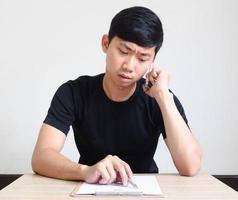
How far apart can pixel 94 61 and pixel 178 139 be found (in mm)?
969

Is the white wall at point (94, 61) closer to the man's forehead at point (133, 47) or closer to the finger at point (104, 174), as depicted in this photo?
the man's forehead at point (133, 47)

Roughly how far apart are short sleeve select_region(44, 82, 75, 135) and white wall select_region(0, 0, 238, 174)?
68cm

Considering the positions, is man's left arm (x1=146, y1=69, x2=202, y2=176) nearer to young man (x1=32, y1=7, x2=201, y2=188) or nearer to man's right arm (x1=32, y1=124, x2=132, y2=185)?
young man (x1=32, y1=7, x2=201, y2=188)

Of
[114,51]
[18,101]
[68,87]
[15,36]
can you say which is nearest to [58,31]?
[15,36]

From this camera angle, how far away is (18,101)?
6.34 ft

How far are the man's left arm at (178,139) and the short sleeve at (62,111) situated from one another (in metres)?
0.32

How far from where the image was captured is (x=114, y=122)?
128 cm

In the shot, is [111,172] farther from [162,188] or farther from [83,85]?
[83,85]

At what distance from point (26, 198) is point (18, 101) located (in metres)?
1.26

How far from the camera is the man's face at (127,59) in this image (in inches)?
44.3

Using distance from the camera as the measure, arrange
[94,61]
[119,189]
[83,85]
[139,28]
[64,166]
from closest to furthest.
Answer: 1. [119,189]
2. [64,166]
3. [139,28]
4. [83,85]
5. [94,61]

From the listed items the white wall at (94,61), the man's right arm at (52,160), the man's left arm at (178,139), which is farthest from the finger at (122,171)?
the white wall at (94,61)

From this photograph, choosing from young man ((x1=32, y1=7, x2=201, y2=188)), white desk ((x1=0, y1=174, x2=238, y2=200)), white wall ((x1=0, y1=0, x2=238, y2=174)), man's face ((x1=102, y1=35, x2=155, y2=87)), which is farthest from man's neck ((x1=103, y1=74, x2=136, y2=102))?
white wall ((x1=0, y1=0, x2=238, y2=174))

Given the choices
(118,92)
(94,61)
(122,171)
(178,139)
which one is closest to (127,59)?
(118,92)
